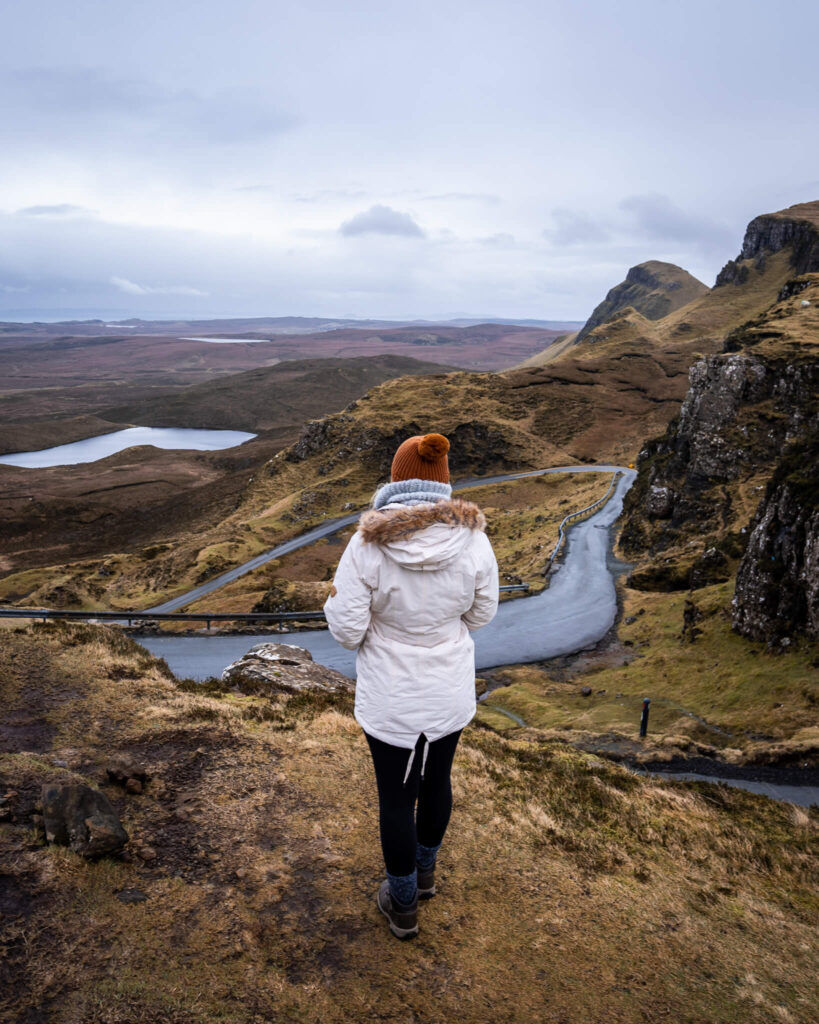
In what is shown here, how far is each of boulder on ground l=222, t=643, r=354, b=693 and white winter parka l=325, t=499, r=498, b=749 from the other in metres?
8.14

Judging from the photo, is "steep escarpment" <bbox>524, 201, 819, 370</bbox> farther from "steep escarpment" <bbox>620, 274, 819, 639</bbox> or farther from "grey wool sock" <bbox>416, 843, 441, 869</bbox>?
"grey wool sock" <bbox>416, 843, 441, 869</bbox>

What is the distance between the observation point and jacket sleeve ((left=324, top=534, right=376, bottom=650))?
4211 mm

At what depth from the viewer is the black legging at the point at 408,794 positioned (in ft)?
14.6

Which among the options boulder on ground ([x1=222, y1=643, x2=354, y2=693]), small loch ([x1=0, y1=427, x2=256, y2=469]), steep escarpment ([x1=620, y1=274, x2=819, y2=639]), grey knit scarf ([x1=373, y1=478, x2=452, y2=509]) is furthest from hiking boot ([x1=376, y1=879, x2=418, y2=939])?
small loch ([x1=0, y1=427, x2=256, y2=469])

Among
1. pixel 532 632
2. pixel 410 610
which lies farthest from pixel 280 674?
pixel 532 632

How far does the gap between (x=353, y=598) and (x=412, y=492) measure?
842 mm

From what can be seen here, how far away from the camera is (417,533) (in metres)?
4.12

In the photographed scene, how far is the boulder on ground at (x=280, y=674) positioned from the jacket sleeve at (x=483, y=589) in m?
8.18

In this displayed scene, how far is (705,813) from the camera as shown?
8438mm

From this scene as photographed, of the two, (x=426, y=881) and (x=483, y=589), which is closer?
(x=483, y=589)

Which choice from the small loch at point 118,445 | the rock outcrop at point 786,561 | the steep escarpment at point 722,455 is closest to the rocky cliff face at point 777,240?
the steep escarpment at point 722,455

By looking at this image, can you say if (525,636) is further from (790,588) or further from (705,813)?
(705,813)

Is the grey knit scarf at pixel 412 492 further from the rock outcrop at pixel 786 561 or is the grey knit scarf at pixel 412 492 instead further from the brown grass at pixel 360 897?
the rock outcrop at pixel 786 561

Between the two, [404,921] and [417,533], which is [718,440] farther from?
[417,533]
